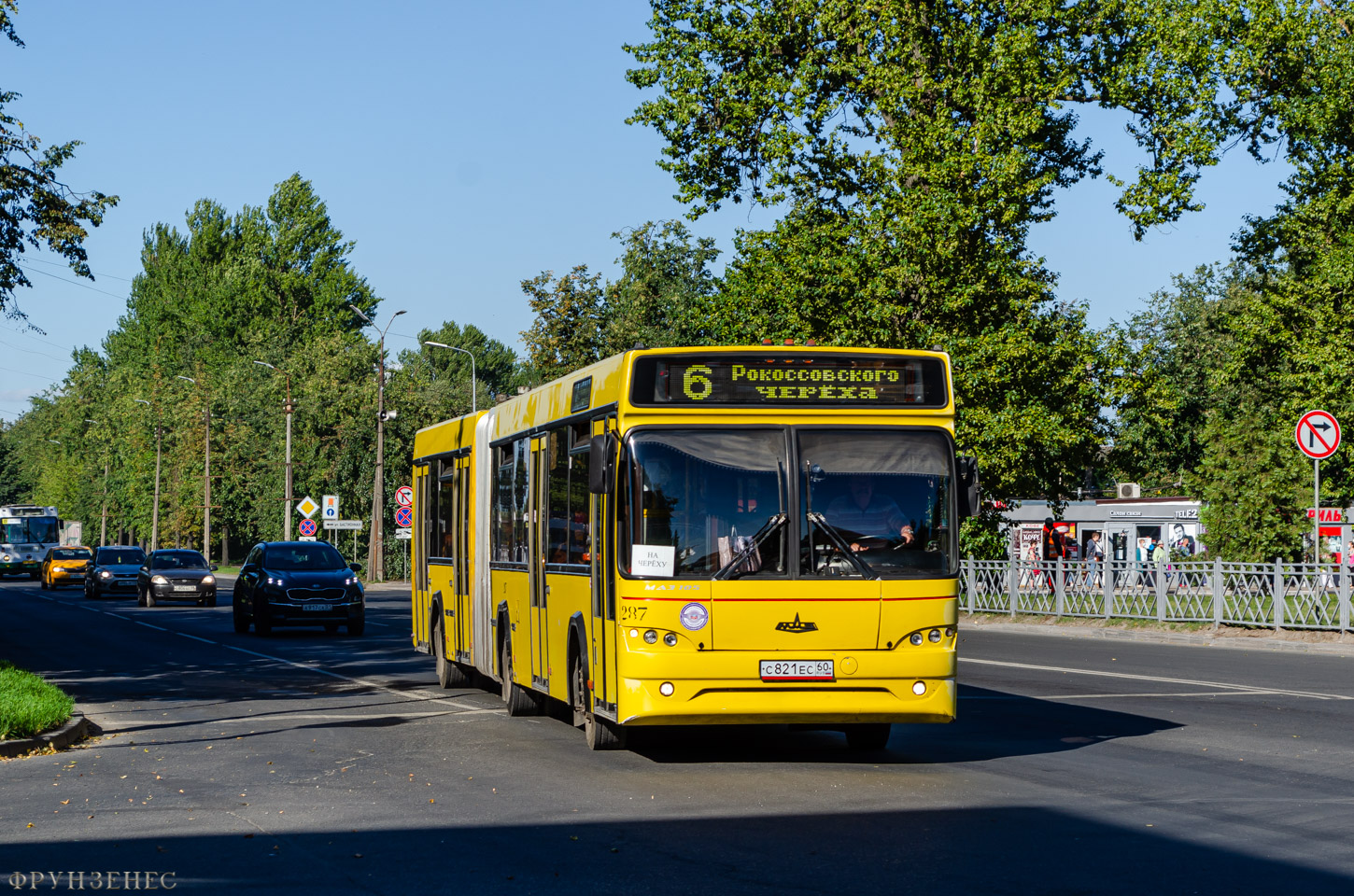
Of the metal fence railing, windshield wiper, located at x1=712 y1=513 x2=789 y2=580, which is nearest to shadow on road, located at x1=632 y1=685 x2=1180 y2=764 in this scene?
windshield wiper, located at x1=712 y1=513 x2=789 y2=580

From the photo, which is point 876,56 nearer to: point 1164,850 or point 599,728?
point 599,728

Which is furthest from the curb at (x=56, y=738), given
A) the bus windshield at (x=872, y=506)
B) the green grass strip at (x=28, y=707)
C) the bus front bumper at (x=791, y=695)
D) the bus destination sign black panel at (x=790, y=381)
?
Result: the bus windshield at (x=872, y=506)

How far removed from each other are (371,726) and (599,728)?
3.00 m

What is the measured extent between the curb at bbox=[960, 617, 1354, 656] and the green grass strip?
17734mm

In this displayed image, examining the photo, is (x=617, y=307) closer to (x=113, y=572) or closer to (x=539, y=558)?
(x=113, y=572)

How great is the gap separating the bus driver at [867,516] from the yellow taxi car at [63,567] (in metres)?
51.3

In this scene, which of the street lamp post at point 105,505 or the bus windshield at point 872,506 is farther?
the street lamp post at point 105,505

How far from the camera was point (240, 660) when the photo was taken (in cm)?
2288

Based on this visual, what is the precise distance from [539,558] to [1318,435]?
54.6ft

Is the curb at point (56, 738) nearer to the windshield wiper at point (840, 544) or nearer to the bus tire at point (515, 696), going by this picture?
the bus tire at point (515, 696)

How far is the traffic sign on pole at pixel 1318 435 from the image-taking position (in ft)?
85.1

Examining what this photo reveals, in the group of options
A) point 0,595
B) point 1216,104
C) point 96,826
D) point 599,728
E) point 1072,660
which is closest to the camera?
point 96,826

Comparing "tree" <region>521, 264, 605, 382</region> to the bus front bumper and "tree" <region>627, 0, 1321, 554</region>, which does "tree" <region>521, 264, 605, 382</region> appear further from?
the bus front bumper

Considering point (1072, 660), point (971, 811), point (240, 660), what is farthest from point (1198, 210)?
point (971, 811)
